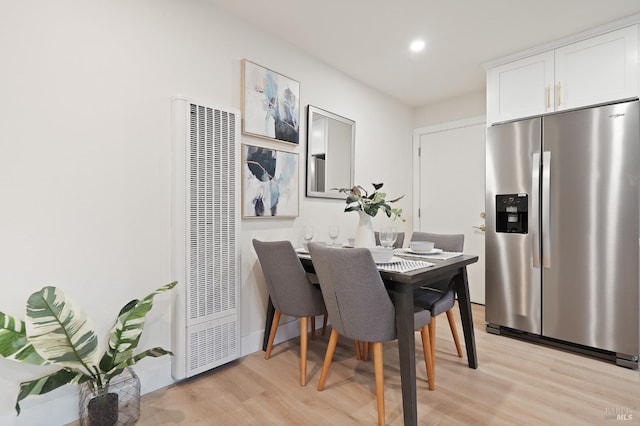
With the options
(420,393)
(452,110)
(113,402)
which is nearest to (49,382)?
(113,402)

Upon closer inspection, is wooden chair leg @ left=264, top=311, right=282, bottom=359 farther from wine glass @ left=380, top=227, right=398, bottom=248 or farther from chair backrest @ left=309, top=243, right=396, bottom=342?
wine glass @ left=380, top=227, right=398, bottom=248

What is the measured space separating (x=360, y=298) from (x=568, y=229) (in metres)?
1.93

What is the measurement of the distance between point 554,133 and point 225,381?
119 inches

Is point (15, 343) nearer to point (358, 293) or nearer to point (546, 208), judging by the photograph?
point (358, 293)

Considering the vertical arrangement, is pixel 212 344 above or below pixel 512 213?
below

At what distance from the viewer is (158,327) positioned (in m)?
1.98

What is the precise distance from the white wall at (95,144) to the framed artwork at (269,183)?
0.80 ft

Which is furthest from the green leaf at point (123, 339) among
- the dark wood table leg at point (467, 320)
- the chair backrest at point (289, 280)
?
the dark wood table leg at point (467, 320)

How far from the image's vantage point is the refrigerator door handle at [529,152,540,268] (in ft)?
8.54

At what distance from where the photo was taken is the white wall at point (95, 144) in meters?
1.52

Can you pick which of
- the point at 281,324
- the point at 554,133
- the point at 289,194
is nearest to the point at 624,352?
the point at 554,133

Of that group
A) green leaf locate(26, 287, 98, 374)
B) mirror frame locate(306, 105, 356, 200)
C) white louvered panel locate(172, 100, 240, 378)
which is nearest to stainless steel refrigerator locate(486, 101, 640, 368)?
mirror frame locate(306, 105, 356, 200)

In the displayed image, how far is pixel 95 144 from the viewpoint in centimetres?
174

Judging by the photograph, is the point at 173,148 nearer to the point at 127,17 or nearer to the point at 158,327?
the point at 127,17
